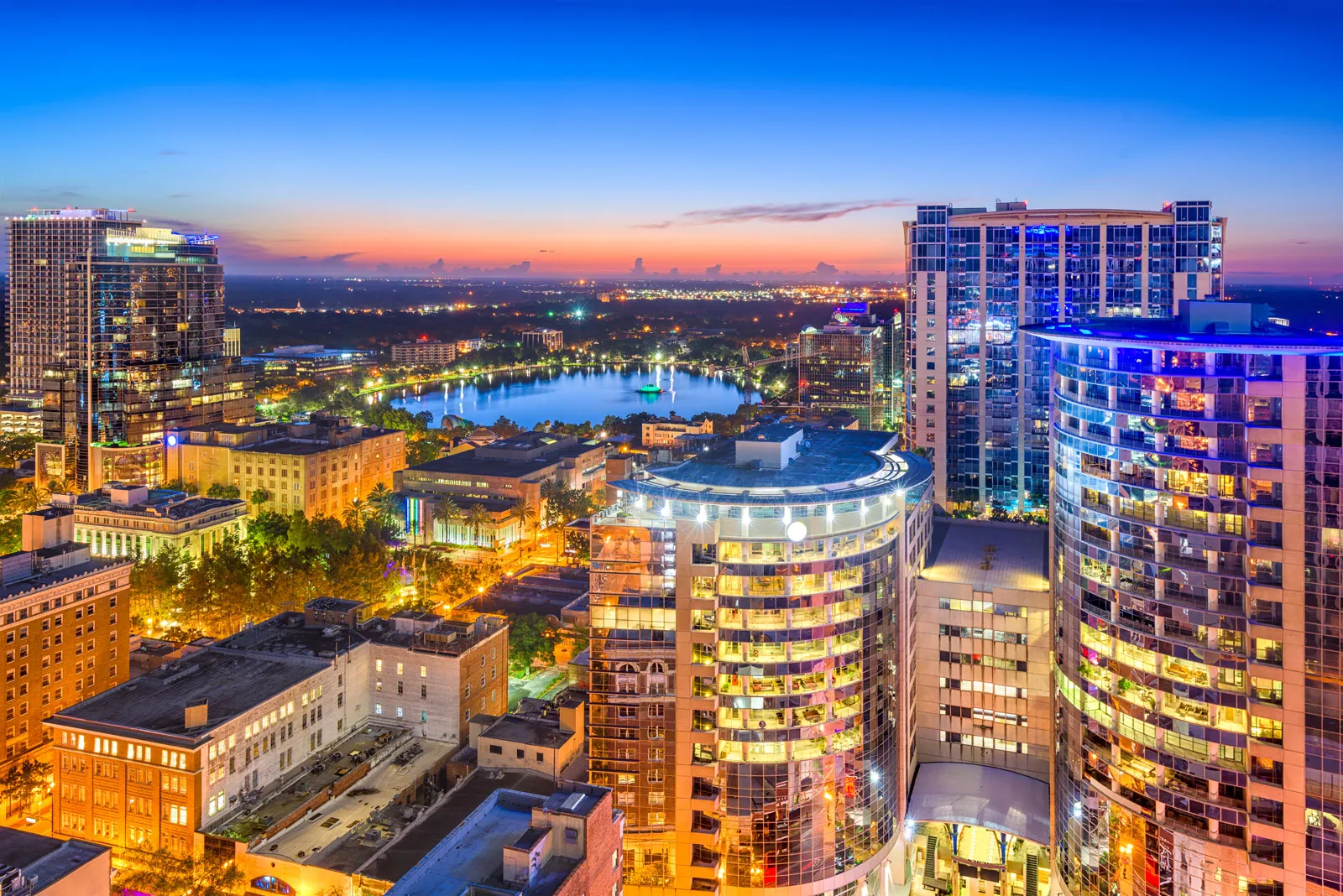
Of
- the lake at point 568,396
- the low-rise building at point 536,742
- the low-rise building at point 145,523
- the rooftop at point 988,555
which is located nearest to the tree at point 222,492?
the low-rise building at point 145,523

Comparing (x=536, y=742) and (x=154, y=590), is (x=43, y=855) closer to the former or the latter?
(x=536, y=742)

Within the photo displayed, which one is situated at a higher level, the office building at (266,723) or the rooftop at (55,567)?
the rooftop at (55,567)

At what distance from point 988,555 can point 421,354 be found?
14381 centimetres

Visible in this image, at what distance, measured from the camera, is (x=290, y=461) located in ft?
183

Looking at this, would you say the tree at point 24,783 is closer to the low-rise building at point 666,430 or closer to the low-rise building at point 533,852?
the low-rise building at point 533,852

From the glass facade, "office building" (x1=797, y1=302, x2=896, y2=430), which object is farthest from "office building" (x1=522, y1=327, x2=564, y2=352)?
the glass facade

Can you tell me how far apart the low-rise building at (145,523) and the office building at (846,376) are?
151 ft

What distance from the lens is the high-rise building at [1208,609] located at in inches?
702

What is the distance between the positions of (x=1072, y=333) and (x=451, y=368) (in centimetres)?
14894

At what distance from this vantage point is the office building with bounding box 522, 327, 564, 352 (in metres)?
188

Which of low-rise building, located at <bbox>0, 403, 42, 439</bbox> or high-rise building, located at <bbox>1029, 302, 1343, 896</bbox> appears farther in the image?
low-rise building, located at <bbox>0, 403, 42, 439</bbox>

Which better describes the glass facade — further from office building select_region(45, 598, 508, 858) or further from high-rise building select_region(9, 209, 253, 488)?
office building select_region(45, 598, 508, 858)

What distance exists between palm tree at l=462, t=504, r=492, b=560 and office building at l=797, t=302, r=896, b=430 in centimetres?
3467

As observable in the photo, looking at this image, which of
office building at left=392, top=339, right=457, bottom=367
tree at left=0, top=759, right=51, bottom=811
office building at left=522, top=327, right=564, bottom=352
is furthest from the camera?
office building at left=522, top=327, right=564, bottom=352
